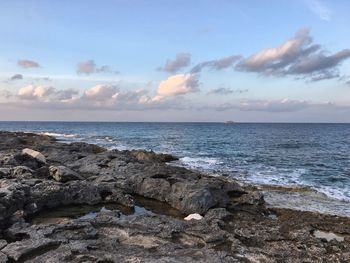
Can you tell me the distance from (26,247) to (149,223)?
4.81 meters

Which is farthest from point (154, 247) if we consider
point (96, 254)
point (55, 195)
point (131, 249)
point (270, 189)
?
point (270, 189)

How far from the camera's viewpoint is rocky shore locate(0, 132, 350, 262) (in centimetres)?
1198

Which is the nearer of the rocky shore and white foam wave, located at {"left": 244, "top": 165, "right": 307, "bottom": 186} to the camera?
the rocky shore

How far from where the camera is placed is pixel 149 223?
14789 millimetres

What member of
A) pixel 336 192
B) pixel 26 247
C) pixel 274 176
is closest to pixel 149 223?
pixel 26 247

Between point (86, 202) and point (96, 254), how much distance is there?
319 inches

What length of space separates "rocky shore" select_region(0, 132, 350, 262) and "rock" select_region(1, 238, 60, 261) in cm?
3

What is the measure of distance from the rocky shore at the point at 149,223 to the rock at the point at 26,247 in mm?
30

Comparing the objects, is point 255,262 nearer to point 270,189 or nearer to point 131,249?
point 131,249

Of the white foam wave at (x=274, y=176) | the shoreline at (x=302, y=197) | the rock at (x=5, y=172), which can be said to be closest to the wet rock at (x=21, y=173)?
the rock at (x=5, y=172)

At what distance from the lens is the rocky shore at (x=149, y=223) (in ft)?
39.3

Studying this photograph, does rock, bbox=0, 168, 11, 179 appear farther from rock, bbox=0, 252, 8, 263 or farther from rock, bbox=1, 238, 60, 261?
rock, bbox=0, 252, 8, 263

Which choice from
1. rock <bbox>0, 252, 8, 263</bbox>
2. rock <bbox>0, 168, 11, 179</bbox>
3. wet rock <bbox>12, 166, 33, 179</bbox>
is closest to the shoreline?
wet rock <bbox>12, 166, 33, 179</bbox>

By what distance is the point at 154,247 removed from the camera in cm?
1245
